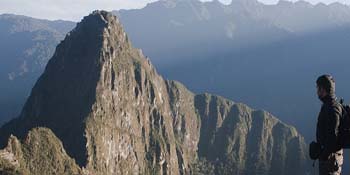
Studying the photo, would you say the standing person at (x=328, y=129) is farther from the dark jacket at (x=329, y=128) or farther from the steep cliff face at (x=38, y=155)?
the steep cliff face at (x=38, y=155)

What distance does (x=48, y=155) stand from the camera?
543ft

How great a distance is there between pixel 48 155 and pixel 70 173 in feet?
25.1

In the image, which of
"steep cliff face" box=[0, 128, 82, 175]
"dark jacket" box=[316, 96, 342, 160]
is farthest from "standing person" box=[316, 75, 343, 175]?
"steep cliff face" box=[0, 128, 82, 175]

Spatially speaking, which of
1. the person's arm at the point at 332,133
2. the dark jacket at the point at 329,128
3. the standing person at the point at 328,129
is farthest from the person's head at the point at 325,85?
the person's arm at the point at 332,133

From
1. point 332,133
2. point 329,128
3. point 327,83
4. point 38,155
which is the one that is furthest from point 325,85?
→ point 38,155

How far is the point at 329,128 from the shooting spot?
1573cm

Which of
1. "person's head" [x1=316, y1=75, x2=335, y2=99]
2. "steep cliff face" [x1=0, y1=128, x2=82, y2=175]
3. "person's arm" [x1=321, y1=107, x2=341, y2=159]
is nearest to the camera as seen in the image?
"person's arm" [x1=321, y1=107, x2=341, y2=159]

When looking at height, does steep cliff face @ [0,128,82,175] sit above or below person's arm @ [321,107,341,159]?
below

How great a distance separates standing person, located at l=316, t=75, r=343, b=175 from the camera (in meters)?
15.7

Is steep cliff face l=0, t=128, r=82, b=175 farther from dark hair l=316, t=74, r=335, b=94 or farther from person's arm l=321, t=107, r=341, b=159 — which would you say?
person's arm l=321, t=107, r=341, b=159

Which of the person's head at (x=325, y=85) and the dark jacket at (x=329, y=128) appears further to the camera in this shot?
the person's head at (x=325, y=85)

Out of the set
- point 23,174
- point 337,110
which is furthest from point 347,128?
point 23,174

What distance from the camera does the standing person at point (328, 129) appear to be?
15664mm

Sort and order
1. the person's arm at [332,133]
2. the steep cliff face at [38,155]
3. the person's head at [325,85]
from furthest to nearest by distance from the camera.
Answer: the steep cliff face at [38,155], the person's head at [325,85], the person's arm at [332,133]
